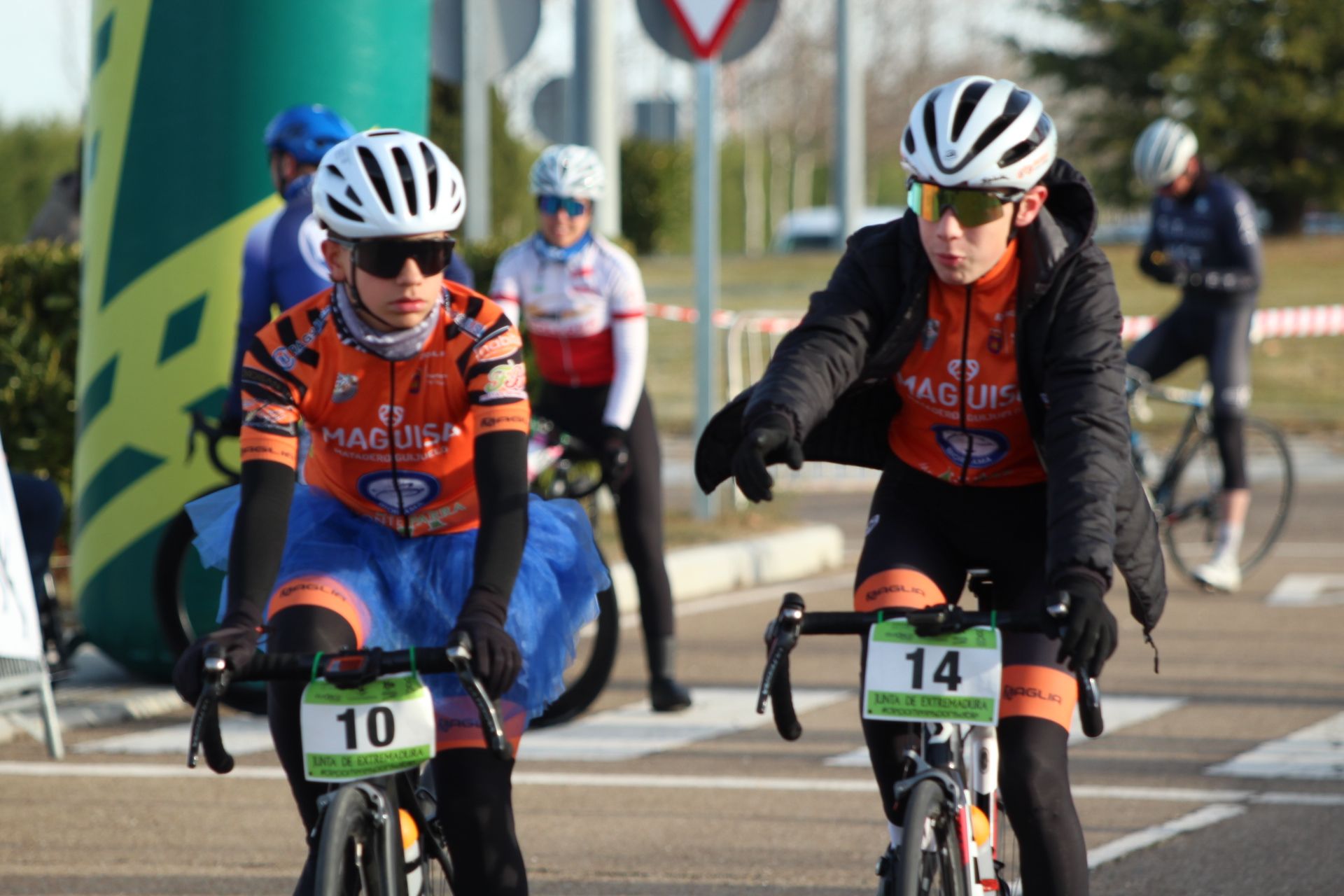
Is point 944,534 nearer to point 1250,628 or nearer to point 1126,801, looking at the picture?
point 1126,801

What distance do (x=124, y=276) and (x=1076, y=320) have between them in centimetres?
539

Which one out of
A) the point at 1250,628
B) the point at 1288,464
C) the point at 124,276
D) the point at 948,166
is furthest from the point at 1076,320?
the point at 1288,464

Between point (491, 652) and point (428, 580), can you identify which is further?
point (428, 580)

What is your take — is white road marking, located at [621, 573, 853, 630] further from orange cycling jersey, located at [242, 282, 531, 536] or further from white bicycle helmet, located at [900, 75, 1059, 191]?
white bicycle helmet, located at [900, 75, 1059, 191]

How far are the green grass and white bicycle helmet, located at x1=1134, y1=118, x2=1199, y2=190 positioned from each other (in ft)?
21.8

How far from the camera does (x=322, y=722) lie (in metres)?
3.67

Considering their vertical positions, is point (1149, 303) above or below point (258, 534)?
below

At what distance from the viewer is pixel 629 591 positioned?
10.5 m

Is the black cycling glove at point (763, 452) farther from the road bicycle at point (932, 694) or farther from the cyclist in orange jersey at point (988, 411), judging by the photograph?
the road bicycle at point (932, 694)

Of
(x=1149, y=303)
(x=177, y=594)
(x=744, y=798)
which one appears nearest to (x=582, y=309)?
(x=177, y=594)

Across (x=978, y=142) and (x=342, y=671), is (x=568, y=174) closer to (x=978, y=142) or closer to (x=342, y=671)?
(x=978, y=142)

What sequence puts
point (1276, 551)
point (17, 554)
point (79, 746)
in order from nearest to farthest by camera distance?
point (17, 554), point (79, 746), point (1276, 551)

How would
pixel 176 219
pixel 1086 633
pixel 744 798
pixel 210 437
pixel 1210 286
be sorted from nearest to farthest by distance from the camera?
pixel 1086 633
pixel 744 798
pixel 210 437
pixel 176 219
pixel 1210 286

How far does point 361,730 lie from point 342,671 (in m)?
0.13
